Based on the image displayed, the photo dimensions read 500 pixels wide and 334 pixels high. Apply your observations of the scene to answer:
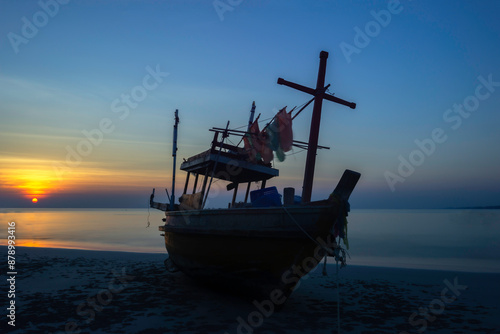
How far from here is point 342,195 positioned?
727cm

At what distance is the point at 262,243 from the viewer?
8.22 meters

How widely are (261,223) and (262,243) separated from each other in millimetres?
441

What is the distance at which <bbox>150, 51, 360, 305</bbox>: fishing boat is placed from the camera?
7551 millimetres

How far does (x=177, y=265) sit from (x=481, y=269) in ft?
45.4

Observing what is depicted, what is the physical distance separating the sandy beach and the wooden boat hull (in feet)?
2.19

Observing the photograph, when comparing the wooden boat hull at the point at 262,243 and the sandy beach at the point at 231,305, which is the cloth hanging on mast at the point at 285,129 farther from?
the sandy beach at the point at 231,305

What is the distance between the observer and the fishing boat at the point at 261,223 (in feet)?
24.8

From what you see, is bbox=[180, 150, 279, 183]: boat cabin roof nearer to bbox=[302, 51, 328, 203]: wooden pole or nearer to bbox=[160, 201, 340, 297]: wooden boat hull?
bbox=[160, 201, 340, 297]: wooden boat hull

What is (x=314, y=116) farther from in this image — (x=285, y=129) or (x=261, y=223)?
(x=261, y=223)

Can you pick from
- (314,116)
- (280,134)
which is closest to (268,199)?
(314,116)

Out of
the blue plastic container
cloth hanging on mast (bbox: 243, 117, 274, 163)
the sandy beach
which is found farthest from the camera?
cloth hanging on mast (bbox: 243, 117, 274, 163)

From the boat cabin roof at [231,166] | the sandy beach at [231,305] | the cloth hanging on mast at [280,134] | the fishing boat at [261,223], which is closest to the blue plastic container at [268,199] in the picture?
the fishing boat at [261,223]

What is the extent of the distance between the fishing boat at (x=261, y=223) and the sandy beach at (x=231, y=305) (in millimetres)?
660

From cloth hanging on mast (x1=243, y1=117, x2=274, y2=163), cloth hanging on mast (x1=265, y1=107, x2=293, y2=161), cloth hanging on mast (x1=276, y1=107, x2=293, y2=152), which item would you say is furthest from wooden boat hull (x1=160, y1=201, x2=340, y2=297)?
cloth hanging on mast (x1=276, y1=107, x2=293, y2=152)
